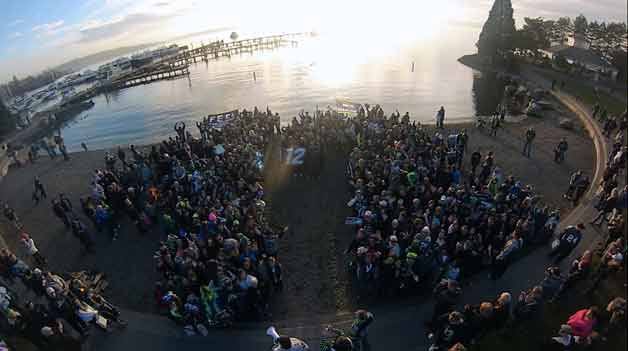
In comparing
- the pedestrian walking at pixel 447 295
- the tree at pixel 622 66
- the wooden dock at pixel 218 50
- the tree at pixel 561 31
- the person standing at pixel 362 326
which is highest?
the wooden dock at pixel 218 50

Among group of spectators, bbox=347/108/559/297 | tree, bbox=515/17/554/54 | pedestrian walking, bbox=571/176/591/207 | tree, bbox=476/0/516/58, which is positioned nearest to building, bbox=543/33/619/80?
tree, bbox=515/17/554/54

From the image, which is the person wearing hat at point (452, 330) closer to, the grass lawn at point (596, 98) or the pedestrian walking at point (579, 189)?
the pedestrian walking at point (579, 189)

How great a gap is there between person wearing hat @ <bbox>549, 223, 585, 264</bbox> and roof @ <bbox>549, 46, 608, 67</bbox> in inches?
1941

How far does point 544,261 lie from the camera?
10.5 meters

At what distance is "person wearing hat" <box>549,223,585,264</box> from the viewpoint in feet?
31.7

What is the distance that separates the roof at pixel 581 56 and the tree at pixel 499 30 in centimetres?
780

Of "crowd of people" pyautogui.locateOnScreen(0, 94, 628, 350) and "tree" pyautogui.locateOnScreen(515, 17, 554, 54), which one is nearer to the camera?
"crowd of people" pyautogui.locateOnScreen(0, 94, 628, 350)

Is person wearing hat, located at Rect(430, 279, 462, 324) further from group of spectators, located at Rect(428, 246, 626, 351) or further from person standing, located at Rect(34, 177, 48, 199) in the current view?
person standing, located at Rect(34, 177, 48, 199)

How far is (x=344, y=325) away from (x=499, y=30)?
66842 mm

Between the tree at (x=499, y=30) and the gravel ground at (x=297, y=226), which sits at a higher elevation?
the tree at (x=499, y=30)

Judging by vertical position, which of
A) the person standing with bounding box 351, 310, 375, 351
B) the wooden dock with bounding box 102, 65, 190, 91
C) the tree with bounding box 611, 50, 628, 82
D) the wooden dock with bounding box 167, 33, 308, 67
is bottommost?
the person standing with bounding box 351, 310, 375, 351

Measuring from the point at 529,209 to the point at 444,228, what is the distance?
3113 millimetres

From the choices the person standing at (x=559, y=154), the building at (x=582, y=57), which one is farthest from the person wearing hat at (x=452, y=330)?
the building at (x=582, y=57)

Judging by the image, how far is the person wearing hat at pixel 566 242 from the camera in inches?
380
